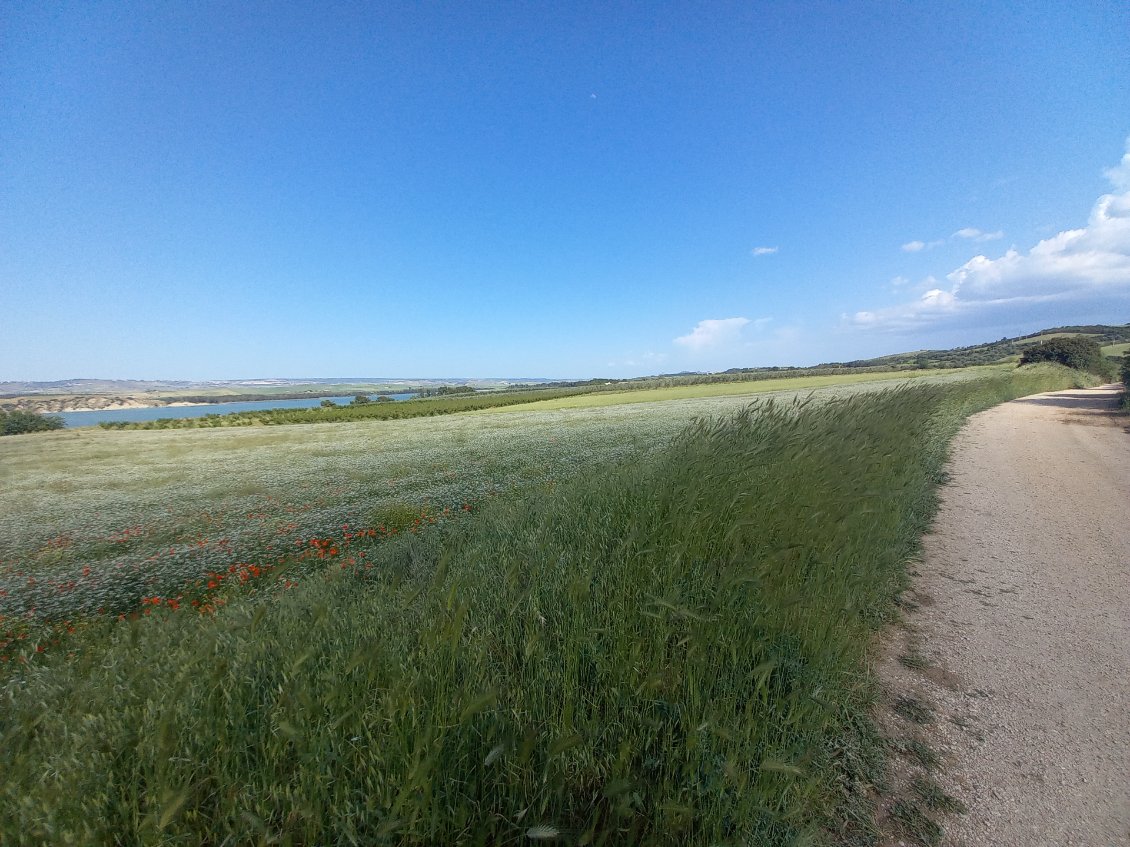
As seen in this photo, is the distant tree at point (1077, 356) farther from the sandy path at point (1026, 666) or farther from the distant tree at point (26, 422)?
the distant tree at point (26, 422)

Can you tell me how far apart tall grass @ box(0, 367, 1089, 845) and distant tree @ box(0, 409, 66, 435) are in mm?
22159

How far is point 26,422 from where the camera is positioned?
16922 mm

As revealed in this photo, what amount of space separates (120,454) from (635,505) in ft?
49.9

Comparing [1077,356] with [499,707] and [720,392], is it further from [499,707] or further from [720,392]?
[499,707]

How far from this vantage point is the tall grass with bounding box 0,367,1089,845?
138 centimetres

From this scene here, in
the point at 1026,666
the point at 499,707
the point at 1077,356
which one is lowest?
the point at 1026,666

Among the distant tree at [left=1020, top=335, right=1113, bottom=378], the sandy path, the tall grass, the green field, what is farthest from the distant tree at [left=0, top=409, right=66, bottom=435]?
the distant tree at [left=1020, top=335, right=1113, bottom=378]

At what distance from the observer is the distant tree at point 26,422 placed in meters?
16.2

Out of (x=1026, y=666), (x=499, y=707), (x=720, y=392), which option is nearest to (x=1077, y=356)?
(x=720, y=392)

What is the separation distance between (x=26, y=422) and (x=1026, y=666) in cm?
2904

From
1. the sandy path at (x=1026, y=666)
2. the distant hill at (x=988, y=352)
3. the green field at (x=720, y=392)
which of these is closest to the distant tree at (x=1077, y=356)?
the green field at (x=720, y=392)

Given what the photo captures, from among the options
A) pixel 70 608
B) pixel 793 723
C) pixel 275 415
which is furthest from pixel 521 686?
pixel 275 415

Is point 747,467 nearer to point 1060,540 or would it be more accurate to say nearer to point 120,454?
point 1060,540

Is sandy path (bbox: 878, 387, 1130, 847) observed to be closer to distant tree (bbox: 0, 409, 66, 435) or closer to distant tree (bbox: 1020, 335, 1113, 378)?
distant tree (bbox: 0, 409, 66, 435)
